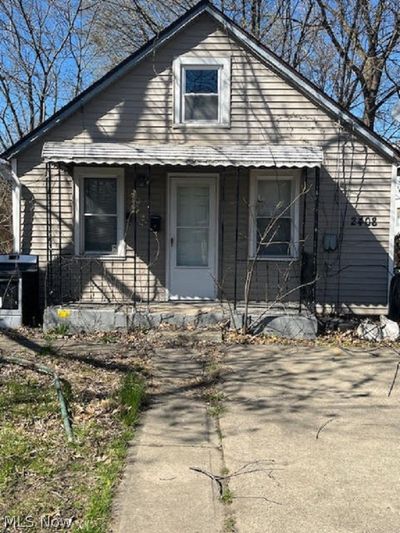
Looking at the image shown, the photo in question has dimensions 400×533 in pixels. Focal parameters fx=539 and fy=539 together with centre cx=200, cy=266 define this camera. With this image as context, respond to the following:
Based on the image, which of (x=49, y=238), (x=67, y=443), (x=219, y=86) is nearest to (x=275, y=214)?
(x=219, y=86)

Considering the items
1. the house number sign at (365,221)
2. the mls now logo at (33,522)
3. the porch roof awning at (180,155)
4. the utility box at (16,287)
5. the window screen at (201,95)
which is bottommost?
the mls now logo at (33,522)

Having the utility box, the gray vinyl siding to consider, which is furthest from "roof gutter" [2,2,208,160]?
the utility box

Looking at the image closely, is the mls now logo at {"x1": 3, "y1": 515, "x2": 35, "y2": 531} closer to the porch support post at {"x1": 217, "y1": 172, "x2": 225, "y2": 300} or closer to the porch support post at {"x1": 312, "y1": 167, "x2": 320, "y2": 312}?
the porch support post at {"x1": 312, "y1": 167, "x2": 320, "y2": 312}

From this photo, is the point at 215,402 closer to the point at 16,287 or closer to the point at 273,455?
the point at 273,455

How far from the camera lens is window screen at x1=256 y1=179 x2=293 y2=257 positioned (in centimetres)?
964

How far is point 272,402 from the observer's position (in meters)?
5.41

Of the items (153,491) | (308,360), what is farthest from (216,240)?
(153,491)

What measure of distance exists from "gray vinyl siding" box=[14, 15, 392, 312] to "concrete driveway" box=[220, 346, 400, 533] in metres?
2.82

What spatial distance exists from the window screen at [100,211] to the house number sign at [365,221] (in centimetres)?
428

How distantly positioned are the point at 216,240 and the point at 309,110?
2.83 metres

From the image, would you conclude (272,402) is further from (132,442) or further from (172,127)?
(172,127)

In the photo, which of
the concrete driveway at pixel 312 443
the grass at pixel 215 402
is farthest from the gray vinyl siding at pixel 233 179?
the grass at pixel 215 402

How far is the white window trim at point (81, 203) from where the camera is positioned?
31.3 feet

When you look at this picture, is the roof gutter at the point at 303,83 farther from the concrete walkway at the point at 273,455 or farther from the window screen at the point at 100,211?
the concrete walkway at the point at 273,455
